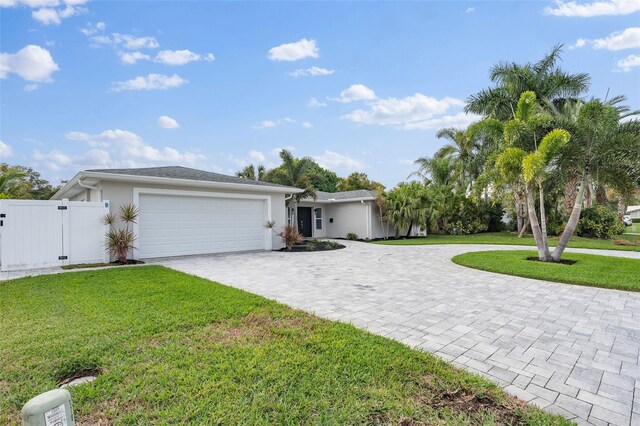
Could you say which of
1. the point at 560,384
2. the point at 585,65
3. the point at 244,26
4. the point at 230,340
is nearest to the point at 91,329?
the point at 230,340

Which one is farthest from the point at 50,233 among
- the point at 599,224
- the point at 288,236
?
the point at 599,224

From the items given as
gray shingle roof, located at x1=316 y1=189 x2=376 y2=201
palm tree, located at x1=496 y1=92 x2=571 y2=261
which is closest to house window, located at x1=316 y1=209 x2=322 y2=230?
gray shingle roof, located at x1=316 y1=189 x2=376 y2=201

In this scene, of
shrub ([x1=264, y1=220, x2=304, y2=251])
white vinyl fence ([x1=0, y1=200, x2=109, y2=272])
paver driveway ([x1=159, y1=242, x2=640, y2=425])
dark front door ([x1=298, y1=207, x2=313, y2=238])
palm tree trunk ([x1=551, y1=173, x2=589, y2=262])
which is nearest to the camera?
paver driveway ([x1=159, y1=242, x2=640, y2=425])

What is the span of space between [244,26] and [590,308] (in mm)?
13581

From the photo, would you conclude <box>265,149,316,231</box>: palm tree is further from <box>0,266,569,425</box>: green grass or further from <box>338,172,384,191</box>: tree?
<box>338,172,384,191</box>: tree

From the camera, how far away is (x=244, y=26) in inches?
476

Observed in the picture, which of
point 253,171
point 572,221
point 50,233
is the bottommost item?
point 572,221

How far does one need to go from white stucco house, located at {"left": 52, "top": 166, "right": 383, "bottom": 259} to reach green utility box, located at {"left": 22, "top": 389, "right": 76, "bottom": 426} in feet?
30.8

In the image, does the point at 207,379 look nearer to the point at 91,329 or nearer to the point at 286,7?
the point at 91,329

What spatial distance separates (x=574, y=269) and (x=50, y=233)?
14175 mm

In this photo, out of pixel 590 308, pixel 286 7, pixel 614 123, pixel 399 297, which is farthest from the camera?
pixel 286 7

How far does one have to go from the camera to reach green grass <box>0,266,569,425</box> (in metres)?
2.27

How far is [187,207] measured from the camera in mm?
11078

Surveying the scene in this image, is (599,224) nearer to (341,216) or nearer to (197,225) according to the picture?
(341,216)
